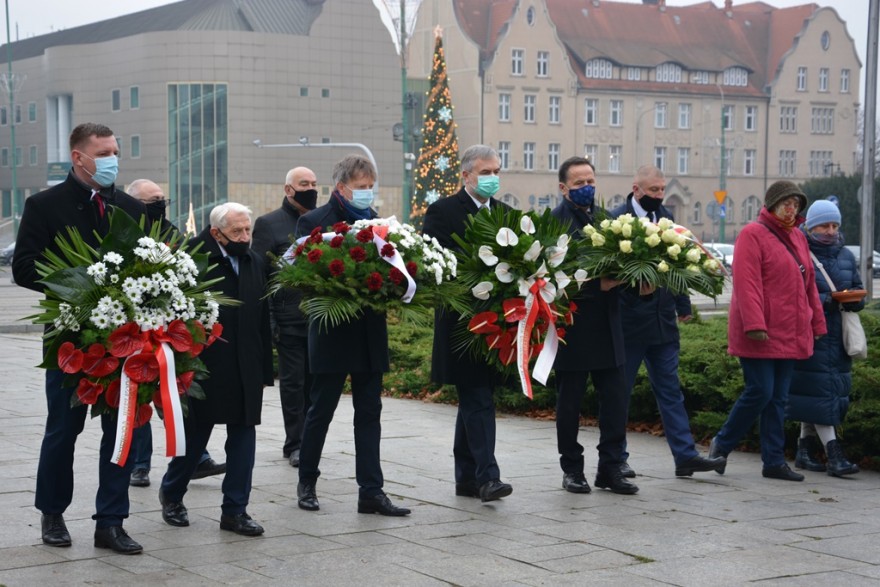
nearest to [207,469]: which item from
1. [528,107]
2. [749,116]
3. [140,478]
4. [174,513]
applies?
[140,478]

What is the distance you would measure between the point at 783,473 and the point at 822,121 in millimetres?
87597

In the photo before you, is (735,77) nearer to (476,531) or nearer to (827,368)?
(827,368)

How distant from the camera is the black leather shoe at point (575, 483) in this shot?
26.9 ft

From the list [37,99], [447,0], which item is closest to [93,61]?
[37,99]

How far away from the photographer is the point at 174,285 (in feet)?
20.7

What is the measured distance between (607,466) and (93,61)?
8472 centimetres

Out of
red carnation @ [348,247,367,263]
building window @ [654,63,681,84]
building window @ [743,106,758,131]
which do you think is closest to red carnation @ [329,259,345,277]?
red carnation @ [348,247,367,263]

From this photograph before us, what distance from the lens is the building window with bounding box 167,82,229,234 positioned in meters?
81.6

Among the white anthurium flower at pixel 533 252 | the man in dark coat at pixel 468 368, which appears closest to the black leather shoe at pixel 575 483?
the man in dark coat at pixel 468 368

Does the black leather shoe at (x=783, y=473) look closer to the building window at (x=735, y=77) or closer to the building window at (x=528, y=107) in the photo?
the building window at (x=528, y=107)

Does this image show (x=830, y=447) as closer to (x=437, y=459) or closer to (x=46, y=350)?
(x=437, y=459)

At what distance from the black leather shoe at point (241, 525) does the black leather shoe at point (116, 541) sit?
0.55 m

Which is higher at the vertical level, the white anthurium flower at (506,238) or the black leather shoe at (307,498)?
the white anthurium flower at (506,238)

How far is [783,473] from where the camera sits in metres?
8.80
